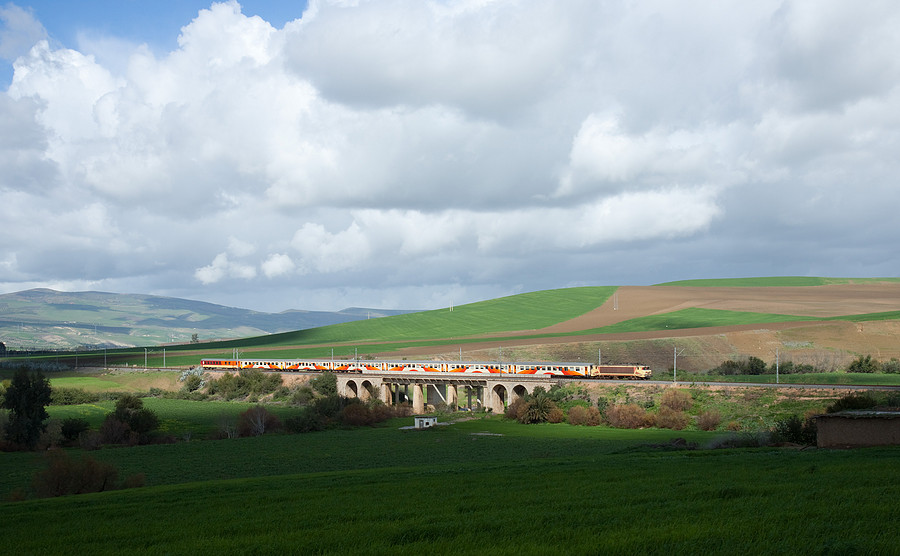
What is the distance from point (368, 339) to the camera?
517 feet

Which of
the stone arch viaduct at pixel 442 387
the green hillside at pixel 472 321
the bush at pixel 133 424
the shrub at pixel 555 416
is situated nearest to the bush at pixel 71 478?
the bush at pixel 133 424

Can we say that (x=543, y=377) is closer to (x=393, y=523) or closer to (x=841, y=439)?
(x=841, y=439)

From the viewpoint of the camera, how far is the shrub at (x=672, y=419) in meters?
59.4

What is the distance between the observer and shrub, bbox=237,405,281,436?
67.6m

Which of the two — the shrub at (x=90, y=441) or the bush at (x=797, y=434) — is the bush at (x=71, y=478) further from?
the bush at (x=797, y=434)

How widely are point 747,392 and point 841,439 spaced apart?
101 ft

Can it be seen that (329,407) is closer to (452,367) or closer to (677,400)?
(452,367)

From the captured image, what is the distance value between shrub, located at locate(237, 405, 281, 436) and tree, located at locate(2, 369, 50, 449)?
670 inches

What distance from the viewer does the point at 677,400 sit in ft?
207

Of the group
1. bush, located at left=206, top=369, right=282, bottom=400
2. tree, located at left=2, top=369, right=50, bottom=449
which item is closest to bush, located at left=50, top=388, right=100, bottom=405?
bush, located at left=206, top=369, right=282, bottom=400

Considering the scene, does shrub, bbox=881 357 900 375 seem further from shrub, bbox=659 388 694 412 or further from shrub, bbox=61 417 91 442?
shrub, bbox=61 417 91 442

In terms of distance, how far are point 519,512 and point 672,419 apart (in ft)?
156

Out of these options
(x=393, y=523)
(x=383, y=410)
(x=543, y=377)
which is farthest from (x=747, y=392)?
(x=393, y=523)

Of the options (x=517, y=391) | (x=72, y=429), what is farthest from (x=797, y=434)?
(x=72, y=429)
